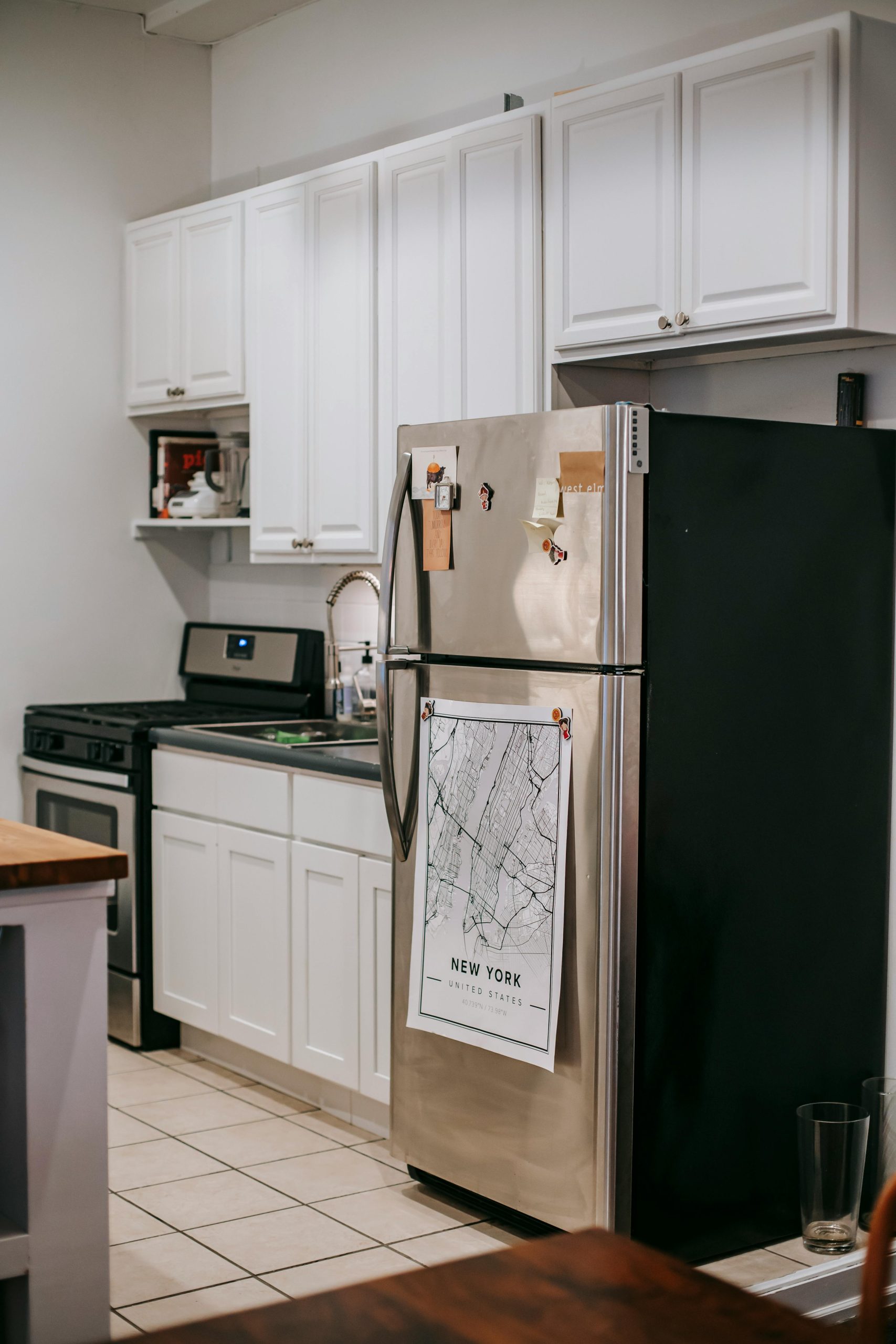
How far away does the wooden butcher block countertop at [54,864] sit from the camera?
2033mm

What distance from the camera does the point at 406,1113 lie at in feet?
10.3

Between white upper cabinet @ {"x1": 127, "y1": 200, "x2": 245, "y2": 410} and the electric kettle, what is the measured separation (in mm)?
221

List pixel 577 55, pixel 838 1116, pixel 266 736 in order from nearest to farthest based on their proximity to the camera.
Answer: pixel 838 1116 < pixel 577 55 < pixel 266 736

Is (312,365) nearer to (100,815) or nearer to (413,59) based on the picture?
(413,59)

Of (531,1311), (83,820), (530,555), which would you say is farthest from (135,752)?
(531,1311)

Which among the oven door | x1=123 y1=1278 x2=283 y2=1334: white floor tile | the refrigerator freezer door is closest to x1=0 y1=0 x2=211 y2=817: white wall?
the oven door

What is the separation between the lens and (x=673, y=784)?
2.73m

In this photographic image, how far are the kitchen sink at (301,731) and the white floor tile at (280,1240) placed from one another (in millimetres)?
1189

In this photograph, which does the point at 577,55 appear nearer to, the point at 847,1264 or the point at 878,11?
the point at 878,11

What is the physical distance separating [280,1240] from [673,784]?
4.08 feet

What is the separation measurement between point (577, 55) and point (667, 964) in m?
2.34

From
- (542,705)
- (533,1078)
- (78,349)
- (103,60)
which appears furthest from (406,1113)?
(103,60)

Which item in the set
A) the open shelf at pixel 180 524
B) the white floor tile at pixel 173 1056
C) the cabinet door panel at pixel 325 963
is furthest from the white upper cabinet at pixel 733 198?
the white floor tile at pixel 173 1056

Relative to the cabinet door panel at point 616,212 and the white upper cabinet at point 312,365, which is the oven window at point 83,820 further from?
the cabinet door panel at point 616,212
